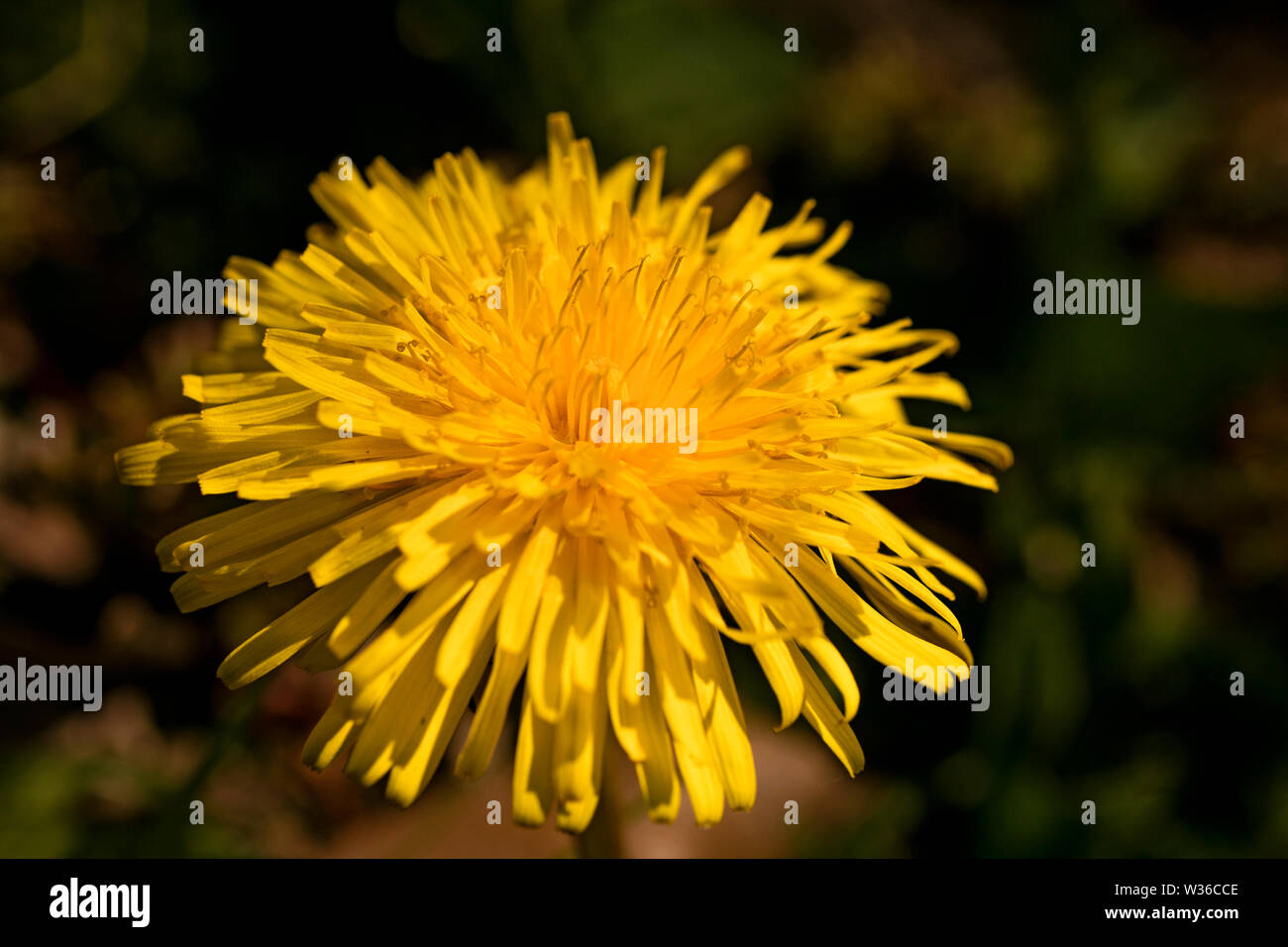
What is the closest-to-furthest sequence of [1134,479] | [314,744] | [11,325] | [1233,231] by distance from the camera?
[314,744]
[11,325]
[1134,479]
[1233,231]

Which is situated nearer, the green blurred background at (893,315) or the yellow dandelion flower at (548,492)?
the yellow dandelion flower at (548,492)

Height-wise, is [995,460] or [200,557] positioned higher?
[995,460]

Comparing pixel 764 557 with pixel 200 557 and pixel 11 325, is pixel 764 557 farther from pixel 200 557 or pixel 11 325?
pixel 11 325

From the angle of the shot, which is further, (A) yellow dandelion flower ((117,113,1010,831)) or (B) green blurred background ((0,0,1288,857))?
(B) green blurred background ((0,0,1288,857))
